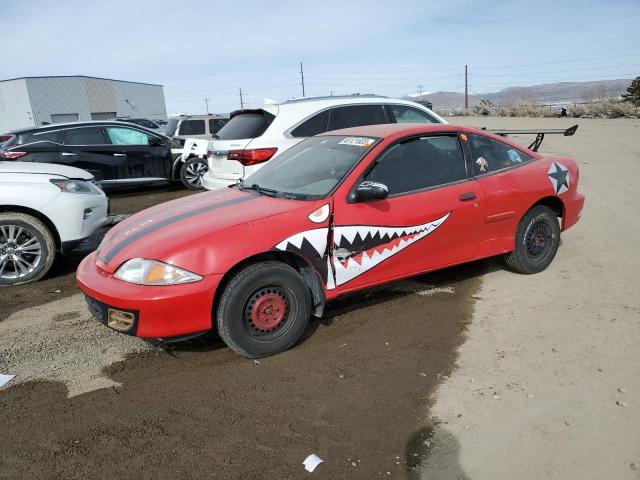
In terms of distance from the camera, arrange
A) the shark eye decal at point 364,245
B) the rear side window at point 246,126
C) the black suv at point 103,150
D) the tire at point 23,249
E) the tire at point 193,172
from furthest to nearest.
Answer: the tire at point 193,172 → the black suv at point 103,150 → the rear side window at point 246,126 → the tire at point 23,249 → the shark eye decal at point 364,245

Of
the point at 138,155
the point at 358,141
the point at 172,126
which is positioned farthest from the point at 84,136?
the point at 358,141

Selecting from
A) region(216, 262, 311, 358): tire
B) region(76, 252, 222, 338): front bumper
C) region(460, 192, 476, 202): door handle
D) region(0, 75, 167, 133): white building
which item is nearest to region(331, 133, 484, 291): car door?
region(460, 192, 476, 202): door handle

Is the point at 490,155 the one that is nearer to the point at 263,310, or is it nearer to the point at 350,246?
the point at 350,246

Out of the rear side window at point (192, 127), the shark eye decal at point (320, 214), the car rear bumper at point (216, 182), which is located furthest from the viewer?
the rear side window at point (192, 127)

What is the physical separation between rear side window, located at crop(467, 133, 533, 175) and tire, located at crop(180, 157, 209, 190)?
7416 millimetres

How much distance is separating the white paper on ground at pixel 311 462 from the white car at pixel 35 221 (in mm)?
3955

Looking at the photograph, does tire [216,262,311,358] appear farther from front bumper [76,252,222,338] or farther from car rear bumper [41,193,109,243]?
car rear bumper [41,193,109,243]

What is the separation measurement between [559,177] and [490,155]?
0.84m

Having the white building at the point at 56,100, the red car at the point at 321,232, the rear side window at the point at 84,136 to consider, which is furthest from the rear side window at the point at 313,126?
the white building at the point at 56,100

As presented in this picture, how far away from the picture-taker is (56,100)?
179 feet

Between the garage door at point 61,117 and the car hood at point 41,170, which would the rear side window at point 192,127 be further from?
the garage door at point 61,117

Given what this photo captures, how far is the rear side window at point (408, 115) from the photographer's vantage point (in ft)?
23.1

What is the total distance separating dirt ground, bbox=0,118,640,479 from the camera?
244 centimetres

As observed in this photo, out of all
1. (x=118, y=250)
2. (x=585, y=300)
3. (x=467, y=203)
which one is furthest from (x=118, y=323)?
(x=585, y=300)
